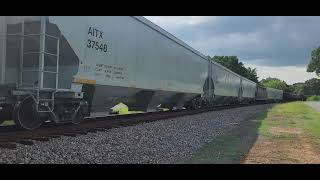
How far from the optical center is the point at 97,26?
12.6 meters

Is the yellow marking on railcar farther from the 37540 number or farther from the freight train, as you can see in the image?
the 37540 number

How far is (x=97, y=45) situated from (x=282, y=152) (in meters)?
5.99

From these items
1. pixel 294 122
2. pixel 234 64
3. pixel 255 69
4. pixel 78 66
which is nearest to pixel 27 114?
pixel 78 66

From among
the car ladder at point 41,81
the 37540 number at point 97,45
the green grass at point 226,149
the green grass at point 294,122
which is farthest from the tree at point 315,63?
the car ladder at point 41,81

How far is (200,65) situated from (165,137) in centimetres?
1564

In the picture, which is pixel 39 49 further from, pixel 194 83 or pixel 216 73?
pixel 216 73

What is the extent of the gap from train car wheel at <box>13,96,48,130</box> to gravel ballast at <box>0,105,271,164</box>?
1041 mm

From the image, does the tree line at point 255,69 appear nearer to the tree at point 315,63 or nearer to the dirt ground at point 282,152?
the tree at point 315,63

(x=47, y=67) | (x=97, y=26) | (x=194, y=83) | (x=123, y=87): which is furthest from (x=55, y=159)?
(x=194, y=83)

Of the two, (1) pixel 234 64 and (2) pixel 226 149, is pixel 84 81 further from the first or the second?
(1) pixel 234 64

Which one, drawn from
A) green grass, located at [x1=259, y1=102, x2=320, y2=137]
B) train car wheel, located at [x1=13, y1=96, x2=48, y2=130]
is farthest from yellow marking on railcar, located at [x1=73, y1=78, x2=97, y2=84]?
green grass, located at [x1=259, y1=102, x2=320, y2=137]

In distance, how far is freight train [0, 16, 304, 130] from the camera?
408 inches

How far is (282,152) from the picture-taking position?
10125mm
